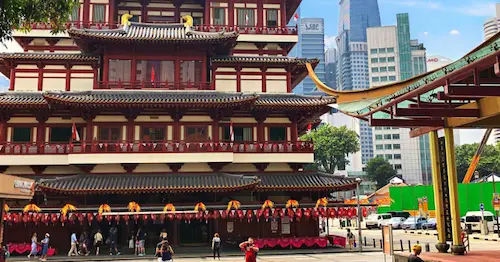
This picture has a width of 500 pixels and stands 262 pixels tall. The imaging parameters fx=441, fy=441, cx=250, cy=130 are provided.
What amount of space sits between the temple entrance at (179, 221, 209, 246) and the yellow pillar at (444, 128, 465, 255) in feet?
66.9

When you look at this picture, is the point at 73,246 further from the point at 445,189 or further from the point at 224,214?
the point at 445,189

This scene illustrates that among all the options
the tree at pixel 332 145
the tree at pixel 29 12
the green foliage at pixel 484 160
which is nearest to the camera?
the tree at pixel 29 12

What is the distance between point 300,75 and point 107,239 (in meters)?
21.3

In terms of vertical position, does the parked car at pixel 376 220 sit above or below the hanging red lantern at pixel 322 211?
below

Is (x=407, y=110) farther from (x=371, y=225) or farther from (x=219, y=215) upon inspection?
(x=371, y=225)

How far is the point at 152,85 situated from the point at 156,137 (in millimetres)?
4070

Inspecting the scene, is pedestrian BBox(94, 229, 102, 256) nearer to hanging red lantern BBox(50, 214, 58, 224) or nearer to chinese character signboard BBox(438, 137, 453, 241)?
hanging red lantern BBox(50, 214, 58, 224)

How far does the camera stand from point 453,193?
1468 centimetres

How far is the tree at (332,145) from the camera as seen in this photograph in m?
86.6

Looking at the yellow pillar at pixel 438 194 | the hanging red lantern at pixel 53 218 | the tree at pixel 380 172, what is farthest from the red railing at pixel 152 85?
the tree at pixel 380 172

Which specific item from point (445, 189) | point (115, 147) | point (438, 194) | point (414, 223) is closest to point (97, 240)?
point (115, 147)

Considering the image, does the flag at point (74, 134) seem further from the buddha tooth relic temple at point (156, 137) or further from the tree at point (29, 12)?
the tree at point (29, 12)

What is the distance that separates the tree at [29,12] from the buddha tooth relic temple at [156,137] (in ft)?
52.9

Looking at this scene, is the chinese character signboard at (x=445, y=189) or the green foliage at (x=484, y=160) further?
the green foliage at (x=484, y=160)
